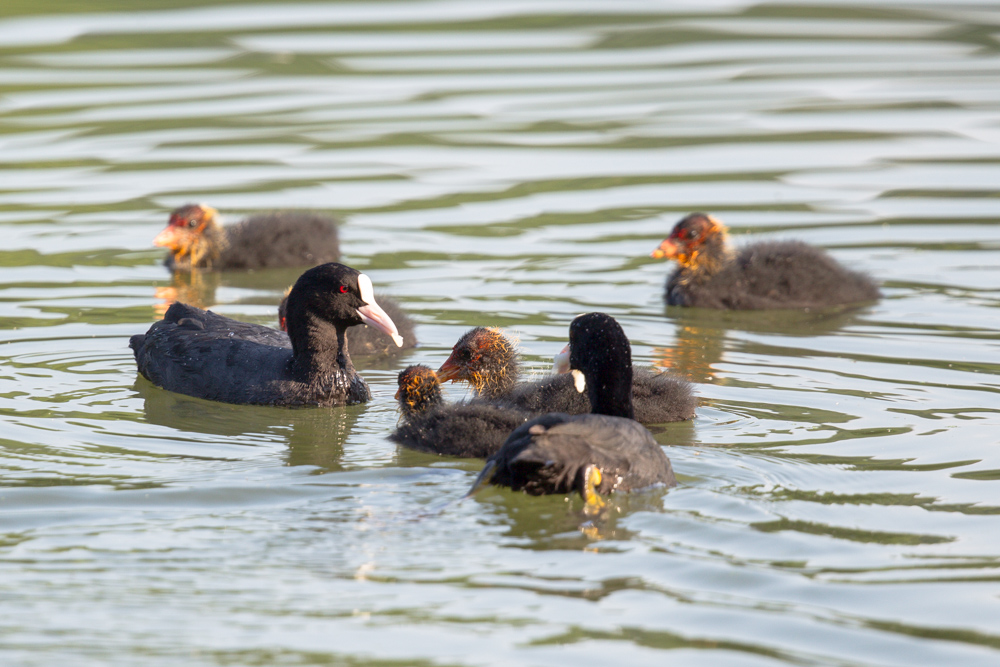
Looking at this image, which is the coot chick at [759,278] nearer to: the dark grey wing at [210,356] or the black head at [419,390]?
the dark grey wing at [210,356]

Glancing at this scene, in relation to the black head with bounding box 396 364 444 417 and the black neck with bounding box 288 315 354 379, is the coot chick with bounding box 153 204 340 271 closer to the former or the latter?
the black neck with bounding box 288 315 354 379

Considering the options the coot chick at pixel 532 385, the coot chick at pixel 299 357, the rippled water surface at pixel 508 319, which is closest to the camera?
the rippled water surface at pixel 508 319

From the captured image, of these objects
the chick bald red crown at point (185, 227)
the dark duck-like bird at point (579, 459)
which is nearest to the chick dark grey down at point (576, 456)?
the dark duck-like bird at point (579, 459)

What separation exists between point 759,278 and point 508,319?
7.23 ft

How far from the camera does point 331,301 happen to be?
320 inches

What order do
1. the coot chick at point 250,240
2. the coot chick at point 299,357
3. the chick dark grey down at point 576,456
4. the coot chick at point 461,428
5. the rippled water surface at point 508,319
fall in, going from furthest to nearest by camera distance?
the coot chick at point 250,240
the coot chick at point 299,357
the coot chick at point 461,428
the chick dark grey down at point 576,456
the rippled water surface at point 508,319

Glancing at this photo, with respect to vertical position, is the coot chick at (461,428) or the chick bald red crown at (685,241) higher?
the chick bald red crown at (685,241)

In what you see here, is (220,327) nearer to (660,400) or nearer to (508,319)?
(508,319)

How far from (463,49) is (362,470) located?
52.2 feet

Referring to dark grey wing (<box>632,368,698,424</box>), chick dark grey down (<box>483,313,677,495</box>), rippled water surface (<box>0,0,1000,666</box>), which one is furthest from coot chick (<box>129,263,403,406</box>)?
chick dark grey down (<box>483,313,677,495</box>)

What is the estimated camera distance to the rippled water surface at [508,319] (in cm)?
477

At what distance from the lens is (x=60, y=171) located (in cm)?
1522

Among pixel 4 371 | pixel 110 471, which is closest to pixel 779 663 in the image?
pixel 110 471

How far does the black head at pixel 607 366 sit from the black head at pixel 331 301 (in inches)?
68.1
